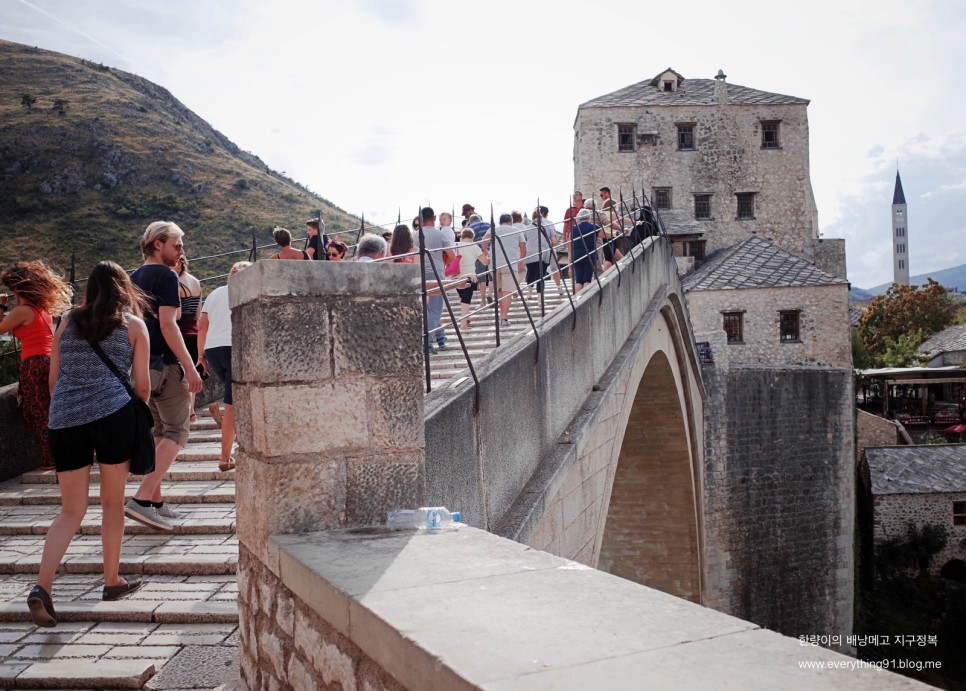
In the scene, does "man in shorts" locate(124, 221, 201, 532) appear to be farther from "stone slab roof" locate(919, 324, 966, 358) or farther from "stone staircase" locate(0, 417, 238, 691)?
"stone slab roof" locate(919, 324, 966, 358)

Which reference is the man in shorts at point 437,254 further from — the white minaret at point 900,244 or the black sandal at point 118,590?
the white minaret at point 900,244

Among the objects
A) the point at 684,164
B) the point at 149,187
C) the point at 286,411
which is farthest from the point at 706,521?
the point at 149,187

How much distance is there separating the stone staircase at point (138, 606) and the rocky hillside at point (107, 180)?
91.0 ft

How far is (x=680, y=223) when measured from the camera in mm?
30484

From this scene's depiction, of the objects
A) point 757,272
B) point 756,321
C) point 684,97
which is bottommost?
point 756,321

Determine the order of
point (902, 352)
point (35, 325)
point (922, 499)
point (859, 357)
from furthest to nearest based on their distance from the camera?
point (902, 352)
point (859, 357)
point (922, 499)
point (35, 325)

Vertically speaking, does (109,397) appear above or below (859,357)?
above

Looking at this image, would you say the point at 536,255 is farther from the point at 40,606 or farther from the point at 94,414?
the point at 40,606

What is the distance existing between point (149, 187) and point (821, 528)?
112 ft

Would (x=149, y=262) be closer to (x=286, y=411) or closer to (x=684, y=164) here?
(x=286, y=411)

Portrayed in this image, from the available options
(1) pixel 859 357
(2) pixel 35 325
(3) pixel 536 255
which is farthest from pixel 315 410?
(1) pixel 859 357

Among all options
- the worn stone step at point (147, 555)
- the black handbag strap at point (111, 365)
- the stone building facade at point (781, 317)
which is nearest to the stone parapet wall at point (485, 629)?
the black handbag strap at point (111, 365)

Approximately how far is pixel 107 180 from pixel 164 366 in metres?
40.3

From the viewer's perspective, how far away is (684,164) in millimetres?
32688
